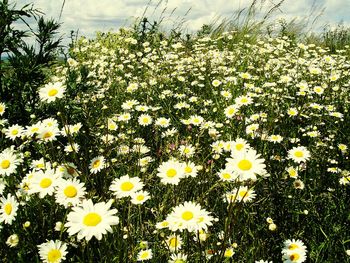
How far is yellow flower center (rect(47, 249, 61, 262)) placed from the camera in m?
1.45

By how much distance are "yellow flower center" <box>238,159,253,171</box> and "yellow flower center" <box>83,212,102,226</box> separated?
58 centimetres

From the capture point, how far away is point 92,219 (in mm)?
1273

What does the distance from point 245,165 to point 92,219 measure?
62 cm

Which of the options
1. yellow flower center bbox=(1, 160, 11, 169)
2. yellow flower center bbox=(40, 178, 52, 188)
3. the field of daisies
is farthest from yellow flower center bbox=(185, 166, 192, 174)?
yellow flower center bbox=(1, 160, 11, 169)

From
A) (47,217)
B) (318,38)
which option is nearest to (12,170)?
(47,217)

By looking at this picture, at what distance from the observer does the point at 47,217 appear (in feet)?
6.13

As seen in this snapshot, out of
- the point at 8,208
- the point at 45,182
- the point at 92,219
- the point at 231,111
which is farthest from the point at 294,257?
the point at 231,111

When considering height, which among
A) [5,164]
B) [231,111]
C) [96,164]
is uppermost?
[231,111]

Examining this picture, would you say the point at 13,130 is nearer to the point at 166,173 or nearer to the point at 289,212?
the point at 166,173

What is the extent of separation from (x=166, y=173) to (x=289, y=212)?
31.1 inches

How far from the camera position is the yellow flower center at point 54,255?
145cm

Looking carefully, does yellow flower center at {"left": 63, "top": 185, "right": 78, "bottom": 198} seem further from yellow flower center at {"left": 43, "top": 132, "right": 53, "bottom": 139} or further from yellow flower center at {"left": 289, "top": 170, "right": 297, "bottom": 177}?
yellow flower center at {"left": 289, "top": 170, "right": 297, "bottom": 177}

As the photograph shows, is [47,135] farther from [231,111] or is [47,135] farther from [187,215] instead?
[231,111]

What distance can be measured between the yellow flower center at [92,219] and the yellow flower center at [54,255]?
0.31 m
